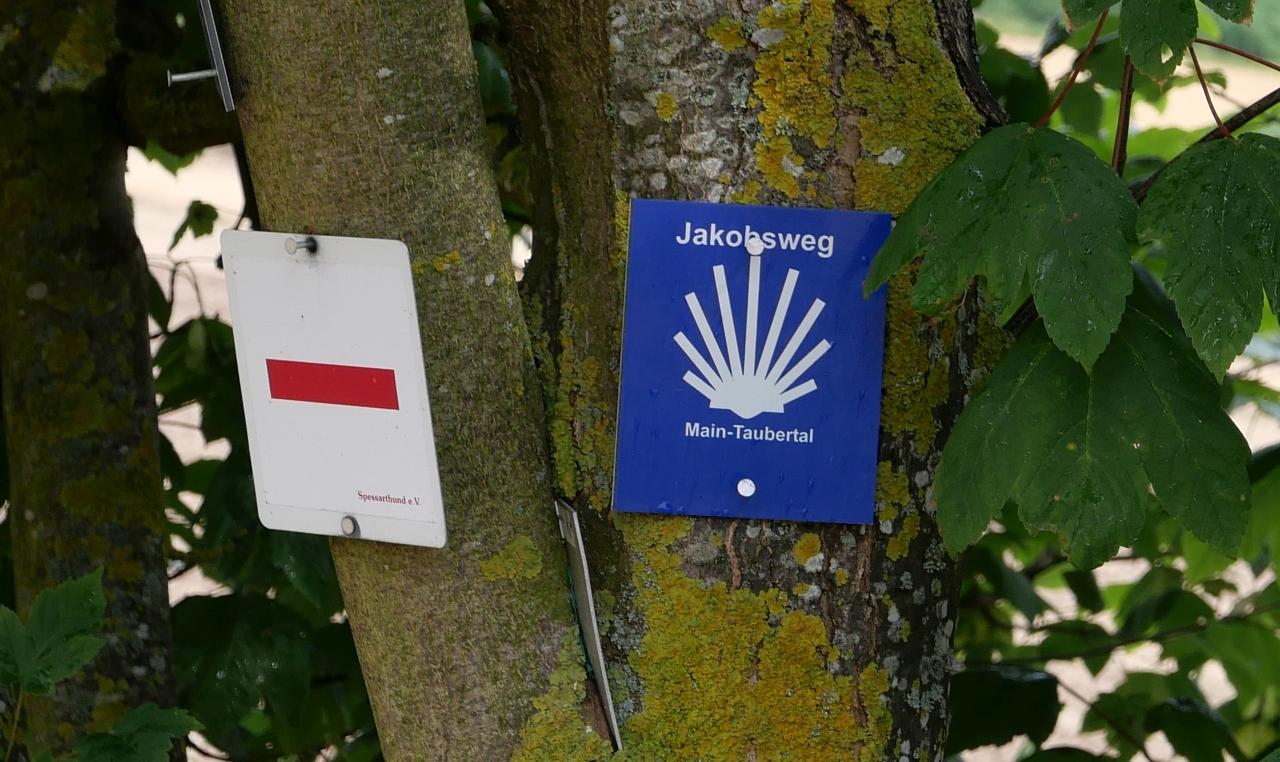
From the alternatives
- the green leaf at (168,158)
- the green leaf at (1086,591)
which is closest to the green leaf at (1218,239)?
the green leaf at (1086,591)

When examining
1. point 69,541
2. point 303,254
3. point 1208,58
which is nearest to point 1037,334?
point 303,254

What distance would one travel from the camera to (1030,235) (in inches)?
32.5

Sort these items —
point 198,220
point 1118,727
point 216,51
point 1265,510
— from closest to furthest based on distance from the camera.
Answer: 1. point 216,51
2. point 1265,510
3. point 1118,727
4. point 198,220

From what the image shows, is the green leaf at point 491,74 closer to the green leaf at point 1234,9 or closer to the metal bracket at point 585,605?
the metal bracket at point 585,605

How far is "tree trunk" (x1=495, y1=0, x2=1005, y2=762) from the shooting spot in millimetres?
950

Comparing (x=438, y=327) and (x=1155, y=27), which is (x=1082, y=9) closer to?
(x=1155, y=27)

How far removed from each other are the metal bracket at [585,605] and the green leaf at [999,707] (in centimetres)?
75

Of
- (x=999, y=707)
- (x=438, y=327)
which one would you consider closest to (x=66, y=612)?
(x=438, y=327)

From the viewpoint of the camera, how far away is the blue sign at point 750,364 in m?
0.96

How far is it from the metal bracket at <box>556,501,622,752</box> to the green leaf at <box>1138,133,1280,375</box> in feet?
1.68

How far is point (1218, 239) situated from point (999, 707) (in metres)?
0.93

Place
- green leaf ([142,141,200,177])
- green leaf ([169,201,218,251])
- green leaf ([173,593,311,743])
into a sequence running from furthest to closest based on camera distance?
green leaf ([169,201,218,251]) < green leaf ([142,141,200,177]) < green leaf ([173,593,311,743])

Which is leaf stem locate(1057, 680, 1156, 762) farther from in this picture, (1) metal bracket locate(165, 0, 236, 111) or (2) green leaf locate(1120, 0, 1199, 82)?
(1) metal bracket locate(165, 0, 236, 111)

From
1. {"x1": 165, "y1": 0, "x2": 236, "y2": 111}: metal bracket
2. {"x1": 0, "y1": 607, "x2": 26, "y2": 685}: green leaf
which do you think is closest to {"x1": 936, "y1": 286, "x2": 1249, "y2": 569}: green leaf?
{"x1": 165, "y1": 0, "x2": 236, "y2": 111}: metal bracket
